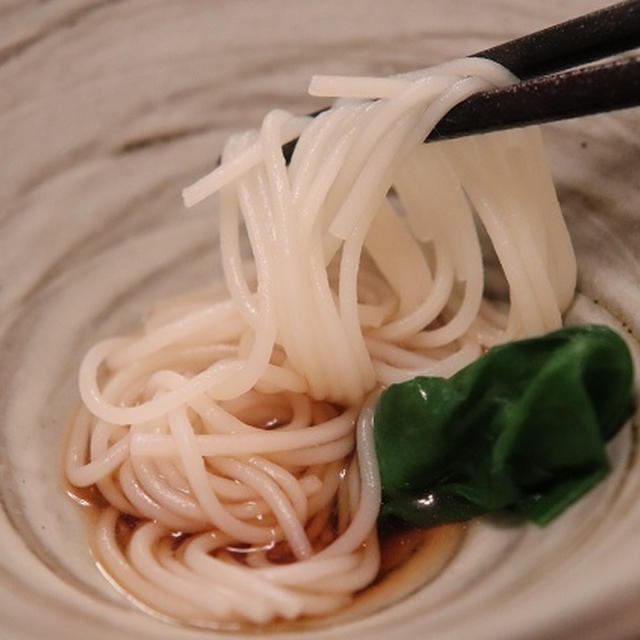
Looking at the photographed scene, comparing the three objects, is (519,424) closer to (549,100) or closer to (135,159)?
(549,100)

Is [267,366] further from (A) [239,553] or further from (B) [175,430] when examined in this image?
(A) [239,553]

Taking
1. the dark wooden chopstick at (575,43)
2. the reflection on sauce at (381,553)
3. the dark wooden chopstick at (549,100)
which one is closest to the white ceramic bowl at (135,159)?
the reflection on sauce at (381,553)

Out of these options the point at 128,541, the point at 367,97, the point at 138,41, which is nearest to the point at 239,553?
the point at 128,541

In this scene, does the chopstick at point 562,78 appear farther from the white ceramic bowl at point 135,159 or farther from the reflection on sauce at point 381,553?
the reflection on sauce at point 381,553

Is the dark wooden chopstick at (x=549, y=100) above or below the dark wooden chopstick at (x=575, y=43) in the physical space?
below

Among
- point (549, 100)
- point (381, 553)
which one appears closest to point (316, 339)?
point (381, 553)

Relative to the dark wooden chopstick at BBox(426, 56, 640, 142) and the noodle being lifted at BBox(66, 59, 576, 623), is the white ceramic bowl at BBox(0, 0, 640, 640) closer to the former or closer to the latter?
the noodle being lifted at BBox(66, 59, 576, 623)

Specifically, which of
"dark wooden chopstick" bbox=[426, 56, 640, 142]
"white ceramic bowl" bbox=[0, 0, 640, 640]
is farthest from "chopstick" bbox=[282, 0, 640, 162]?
"white ceramic bowl" bbox=[0, 0, 640, 640]
